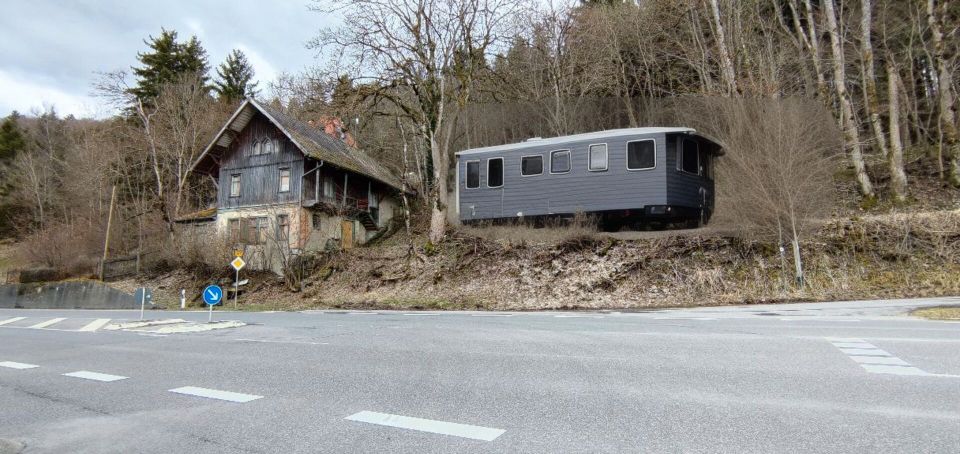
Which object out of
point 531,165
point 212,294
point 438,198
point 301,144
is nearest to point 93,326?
point 212,294

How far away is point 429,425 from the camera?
179 inches

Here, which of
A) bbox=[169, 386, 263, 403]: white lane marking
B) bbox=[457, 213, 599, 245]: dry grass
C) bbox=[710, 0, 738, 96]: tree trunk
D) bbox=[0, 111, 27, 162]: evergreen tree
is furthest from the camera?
bbox=[0, 111, 27, 162]: evergreen tree

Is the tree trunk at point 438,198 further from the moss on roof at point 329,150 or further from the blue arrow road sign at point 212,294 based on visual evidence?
the blue arrow road sign at point 212,294

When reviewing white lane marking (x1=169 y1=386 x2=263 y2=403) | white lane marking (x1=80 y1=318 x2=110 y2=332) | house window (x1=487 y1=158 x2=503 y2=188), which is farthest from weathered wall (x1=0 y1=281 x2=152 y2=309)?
white lane marking (x1=169 y1=386 x2=263 y2=403)

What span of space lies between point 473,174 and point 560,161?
3.51m

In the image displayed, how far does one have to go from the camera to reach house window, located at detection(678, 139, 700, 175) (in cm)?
1862

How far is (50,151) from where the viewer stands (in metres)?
54.9

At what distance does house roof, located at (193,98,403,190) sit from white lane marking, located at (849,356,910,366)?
88.6 ft

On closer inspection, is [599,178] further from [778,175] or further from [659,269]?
[778,175]

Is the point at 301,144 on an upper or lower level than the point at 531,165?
upper

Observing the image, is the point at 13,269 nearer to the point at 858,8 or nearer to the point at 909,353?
the point at 909,353

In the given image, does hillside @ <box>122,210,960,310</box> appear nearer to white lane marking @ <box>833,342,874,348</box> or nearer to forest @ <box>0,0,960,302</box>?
forest @ <box>0,0,960,302</box>

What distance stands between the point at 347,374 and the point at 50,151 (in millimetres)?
62918

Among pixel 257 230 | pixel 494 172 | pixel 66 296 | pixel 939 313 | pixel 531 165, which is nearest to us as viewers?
pixel 939 313
